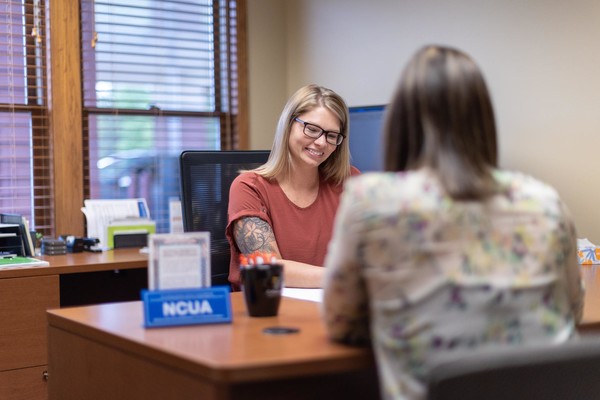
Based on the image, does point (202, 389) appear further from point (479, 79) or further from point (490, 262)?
point (479, 79)

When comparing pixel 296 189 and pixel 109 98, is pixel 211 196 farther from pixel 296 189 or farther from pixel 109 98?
pixel 109 98

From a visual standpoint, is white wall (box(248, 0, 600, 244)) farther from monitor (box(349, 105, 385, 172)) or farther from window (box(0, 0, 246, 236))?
window (box(0, 0, 246, 236))

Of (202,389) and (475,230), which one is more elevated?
(475,230)

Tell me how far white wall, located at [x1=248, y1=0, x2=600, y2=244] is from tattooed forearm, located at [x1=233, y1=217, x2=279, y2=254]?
1.98 ft

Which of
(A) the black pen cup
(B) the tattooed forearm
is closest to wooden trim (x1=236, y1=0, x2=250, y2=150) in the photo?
(B) the tattooed forearm

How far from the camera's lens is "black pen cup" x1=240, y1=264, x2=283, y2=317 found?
1.79 metres

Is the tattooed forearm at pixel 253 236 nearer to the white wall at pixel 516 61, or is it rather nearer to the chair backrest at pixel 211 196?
the chair backrest at pixel 211 196

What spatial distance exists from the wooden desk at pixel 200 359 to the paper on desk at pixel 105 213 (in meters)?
2.11

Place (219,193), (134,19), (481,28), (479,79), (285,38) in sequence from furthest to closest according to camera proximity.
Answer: (285,38) → (134,19) → (481,28) → (219,193) → (479,79)

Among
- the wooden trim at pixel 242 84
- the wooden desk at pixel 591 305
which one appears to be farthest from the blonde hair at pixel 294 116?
the wooden trim at pixel 242 84

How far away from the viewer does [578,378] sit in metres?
Answer: 1.35

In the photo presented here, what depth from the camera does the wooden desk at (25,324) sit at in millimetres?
3180

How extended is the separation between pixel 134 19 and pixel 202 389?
11.2 ft

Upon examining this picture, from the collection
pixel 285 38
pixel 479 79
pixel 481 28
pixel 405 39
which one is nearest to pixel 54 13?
pixel 285 38
